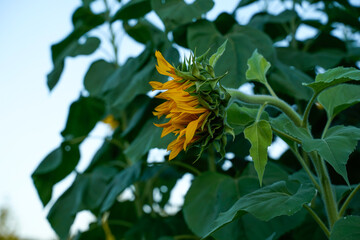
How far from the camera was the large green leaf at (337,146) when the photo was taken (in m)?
0.52

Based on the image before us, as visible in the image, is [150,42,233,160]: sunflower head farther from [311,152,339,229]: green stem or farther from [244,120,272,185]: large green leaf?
[311,152,339,229]: green stem

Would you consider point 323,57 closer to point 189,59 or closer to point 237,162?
point 237,162

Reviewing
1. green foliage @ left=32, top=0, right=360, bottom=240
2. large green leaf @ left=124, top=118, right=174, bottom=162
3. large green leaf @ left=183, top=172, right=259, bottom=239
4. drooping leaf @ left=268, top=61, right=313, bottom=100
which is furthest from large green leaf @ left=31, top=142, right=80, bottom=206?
drooping leaf @ left=268, top=61, right=313, bottom=100

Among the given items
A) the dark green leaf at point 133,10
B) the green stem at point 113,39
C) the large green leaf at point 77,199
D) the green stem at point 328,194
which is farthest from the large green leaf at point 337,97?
the green stem at point 113,39

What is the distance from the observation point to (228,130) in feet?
1.80

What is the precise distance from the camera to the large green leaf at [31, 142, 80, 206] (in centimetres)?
120

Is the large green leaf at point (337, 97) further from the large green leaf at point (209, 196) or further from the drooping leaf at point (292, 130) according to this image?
the large green leaf at point (209, 196)

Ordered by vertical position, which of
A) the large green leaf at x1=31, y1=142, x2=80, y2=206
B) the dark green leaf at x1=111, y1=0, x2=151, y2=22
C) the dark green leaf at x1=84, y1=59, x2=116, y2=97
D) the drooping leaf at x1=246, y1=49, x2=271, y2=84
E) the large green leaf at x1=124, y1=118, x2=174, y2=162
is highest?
the dark green leaf at x1=111, y1=0, x2=151, y2=22

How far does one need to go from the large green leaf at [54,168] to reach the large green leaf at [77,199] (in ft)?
0.19

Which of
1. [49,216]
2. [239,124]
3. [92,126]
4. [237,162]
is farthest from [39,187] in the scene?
[239,124]

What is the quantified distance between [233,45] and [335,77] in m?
0.41

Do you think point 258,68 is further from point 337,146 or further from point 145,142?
point 145,142

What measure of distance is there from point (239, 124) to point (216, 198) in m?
0.35

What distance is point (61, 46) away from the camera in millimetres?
1383
